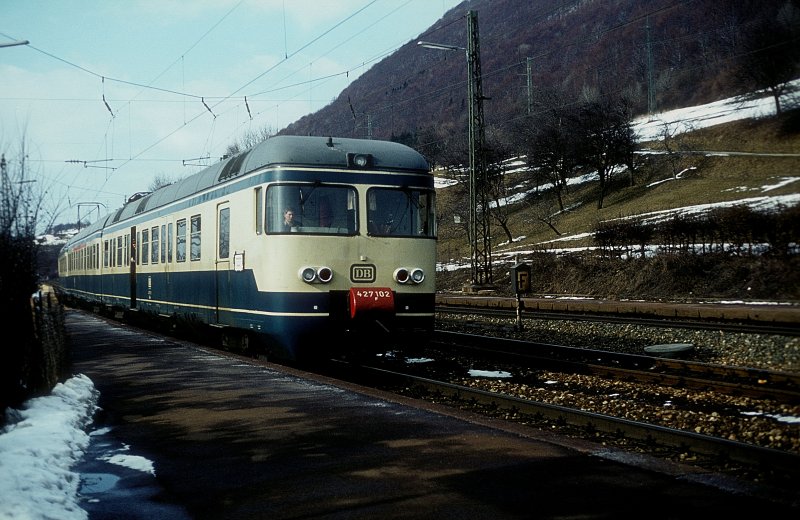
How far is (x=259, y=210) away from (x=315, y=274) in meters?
1.38

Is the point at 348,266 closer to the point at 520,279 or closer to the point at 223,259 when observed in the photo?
the point at 223,259

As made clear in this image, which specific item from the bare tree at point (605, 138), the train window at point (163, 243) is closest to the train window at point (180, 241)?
the train window at point (163, 243)

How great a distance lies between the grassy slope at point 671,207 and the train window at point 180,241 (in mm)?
9882

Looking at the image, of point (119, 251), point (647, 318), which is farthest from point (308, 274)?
point (119, 251)

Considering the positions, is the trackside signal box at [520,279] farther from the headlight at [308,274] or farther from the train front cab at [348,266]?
the headlight at [308,274]

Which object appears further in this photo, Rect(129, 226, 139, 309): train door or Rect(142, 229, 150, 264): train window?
Rect(129, 226, 139, 309): train door

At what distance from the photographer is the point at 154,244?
19500 millimetres

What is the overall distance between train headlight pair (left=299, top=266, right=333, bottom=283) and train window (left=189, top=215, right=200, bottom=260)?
4.58m

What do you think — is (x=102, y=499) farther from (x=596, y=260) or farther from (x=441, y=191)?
(x=441, y=191)

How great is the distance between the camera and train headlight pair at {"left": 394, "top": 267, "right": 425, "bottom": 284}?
12164 mm

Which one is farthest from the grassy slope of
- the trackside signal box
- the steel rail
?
the trackside signal box

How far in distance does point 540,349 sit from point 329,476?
8.98m

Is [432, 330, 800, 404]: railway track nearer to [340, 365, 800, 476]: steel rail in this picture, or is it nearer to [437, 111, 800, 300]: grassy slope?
[437, 111, 800, 300]: grassy slope

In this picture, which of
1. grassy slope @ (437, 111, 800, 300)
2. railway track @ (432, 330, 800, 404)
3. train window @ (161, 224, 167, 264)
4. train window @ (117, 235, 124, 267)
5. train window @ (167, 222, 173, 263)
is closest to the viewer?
grassy slope @ (437, 111, 800, 300)
